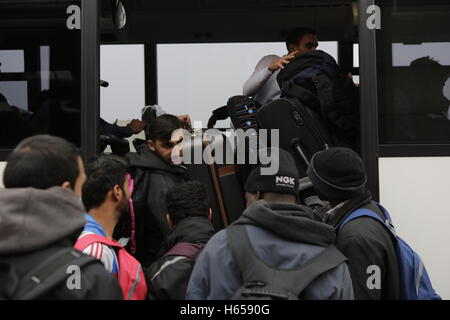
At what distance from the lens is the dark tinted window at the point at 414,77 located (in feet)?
11.9

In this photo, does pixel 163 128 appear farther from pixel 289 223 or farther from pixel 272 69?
pixel 289 223

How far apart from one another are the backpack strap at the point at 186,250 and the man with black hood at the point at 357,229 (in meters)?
0.55

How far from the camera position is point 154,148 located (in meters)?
3.75

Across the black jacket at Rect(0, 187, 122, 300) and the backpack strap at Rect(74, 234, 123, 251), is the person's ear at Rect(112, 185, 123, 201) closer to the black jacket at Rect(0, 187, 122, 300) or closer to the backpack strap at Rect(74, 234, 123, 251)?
the backpack strap at Rect(74, 234, 123, 251)

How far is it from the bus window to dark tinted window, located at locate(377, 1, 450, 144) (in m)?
1.35

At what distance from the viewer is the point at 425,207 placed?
349cm

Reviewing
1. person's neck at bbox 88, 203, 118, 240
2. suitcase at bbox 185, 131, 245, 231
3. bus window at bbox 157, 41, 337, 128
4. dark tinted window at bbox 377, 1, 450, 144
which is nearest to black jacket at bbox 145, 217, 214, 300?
person's neck at bbox 88, 203, 118, 240

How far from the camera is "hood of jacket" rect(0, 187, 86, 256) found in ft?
5.75

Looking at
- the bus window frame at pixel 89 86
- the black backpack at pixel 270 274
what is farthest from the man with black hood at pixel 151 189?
the black backpack at pixel 270 274

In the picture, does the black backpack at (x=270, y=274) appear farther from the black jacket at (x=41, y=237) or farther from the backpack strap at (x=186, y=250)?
the backpack strap at (x=186, y=250)

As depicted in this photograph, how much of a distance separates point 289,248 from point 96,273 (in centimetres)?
57

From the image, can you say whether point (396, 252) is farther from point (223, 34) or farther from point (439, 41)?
point (223, 34)

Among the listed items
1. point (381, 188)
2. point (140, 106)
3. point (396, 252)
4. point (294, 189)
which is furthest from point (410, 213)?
point (140, 106)

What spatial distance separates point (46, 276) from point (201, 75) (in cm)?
328
